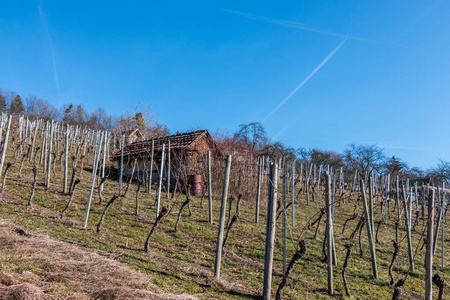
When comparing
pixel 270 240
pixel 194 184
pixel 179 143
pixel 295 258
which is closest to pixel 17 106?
pixel 179 143

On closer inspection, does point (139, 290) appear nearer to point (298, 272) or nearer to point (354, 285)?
point (298, 272)

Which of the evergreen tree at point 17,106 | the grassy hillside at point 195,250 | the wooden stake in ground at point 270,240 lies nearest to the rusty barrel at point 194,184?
the grassy hillside at point 195,250

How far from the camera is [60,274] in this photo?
3838mm

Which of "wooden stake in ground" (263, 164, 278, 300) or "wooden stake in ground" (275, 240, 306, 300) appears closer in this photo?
"wooden stake in ground" (275, 240, 306, 300)

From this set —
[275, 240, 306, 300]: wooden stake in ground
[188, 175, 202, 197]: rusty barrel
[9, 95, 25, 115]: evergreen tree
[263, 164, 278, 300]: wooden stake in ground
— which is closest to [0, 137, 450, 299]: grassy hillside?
[275, 240, 306, 300]: wooden stake in ground

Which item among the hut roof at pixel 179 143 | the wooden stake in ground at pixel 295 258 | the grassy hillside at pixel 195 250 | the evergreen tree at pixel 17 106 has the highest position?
the evergreen tree at pixel 17 106

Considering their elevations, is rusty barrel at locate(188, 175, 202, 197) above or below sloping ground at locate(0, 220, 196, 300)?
above

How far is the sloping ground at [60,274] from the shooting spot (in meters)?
3.38

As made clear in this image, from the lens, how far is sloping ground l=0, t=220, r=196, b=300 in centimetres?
338

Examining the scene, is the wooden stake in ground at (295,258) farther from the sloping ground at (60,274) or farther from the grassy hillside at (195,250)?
the sloping ground at (60,274)

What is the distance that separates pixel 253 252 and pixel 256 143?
29.5m

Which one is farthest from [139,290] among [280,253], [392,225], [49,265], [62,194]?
[392,225]

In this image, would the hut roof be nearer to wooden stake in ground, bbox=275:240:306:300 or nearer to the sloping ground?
the sloping ground

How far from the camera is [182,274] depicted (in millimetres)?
4820
